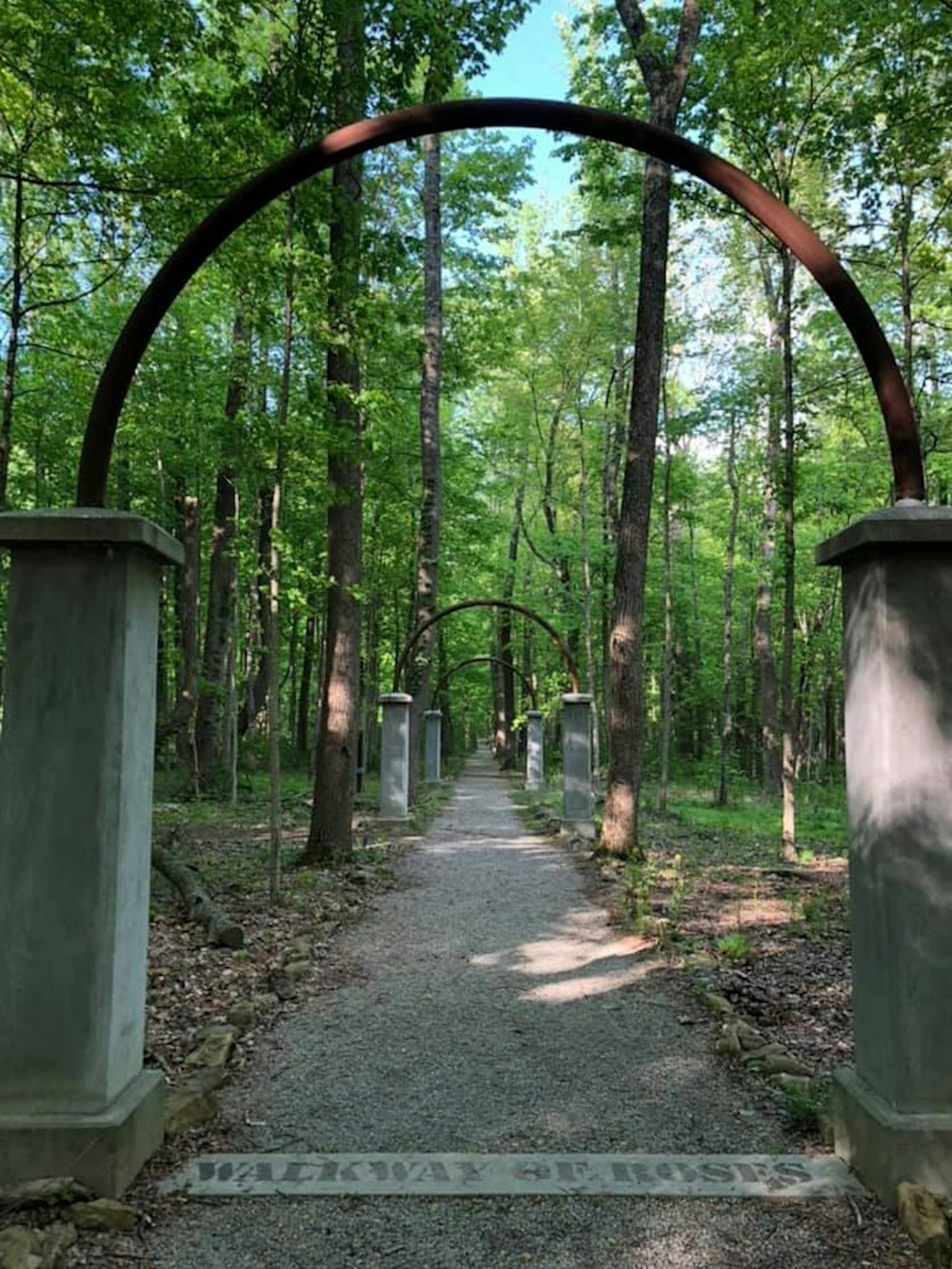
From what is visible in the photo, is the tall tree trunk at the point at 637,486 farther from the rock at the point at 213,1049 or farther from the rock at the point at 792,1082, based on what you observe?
the rock at the point at 213,1049

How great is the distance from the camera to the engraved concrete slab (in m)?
2.74

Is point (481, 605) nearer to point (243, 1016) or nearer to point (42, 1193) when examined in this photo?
point (243, 1016)

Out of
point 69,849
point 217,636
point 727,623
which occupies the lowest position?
point 69,849

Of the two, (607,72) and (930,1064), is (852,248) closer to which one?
(607,72)

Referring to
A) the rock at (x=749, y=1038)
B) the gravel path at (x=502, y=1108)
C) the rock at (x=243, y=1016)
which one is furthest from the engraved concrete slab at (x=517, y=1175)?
the rock at (x=243, y=1016)

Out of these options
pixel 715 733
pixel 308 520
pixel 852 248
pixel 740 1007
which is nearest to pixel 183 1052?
pixel 740 1007

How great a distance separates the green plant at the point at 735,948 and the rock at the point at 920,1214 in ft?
10.3

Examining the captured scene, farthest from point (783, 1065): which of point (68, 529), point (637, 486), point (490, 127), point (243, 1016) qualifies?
point (637, 486)

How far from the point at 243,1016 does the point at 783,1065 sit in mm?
2690

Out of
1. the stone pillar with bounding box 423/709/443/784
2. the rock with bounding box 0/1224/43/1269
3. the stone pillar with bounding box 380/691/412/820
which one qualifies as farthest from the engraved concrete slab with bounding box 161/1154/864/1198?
the stone pillar with bounding box 423/709/443/784

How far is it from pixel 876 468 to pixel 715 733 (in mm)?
21694

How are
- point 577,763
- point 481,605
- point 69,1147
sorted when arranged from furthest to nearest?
point 481,605 → point 577,763 → point 69,1147

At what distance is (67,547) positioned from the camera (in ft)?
9.05

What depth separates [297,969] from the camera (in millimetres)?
5363
